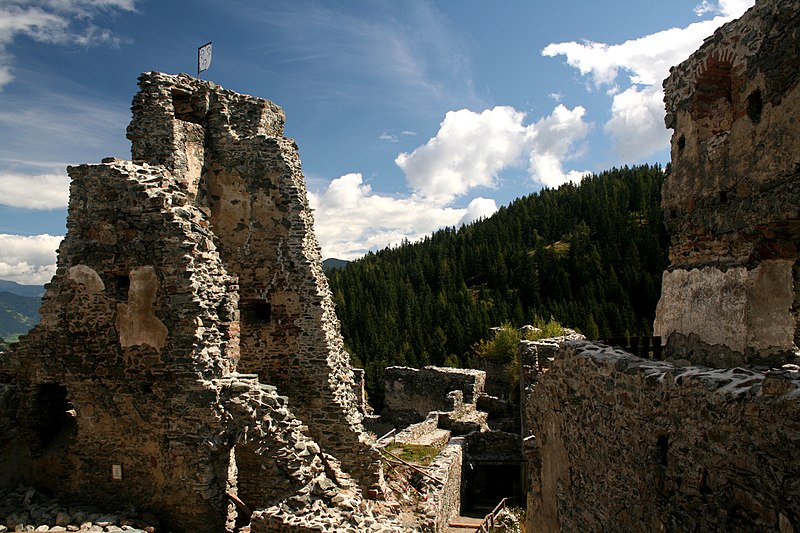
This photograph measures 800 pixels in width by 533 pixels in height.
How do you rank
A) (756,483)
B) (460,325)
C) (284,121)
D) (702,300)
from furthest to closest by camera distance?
(460,325)
(284,121)
(702,300)
(756,483)

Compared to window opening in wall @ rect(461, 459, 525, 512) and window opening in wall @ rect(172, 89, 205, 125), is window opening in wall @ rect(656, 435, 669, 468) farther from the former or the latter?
window opening in wall @ rect(461, 459, 525, 512)

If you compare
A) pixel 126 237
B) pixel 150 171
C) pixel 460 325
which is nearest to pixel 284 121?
pixel 150 171

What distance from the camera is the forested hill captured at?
56.0m

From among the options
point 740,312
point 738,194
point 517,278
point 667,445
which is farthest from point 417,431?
point 517,278

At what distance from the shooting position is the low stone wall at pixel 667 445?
11.2 feet

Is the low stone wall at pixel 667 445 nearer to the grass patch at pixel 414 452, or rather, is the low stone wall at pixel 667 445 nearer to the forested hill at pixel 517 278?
the grass patch at pixel 414 452

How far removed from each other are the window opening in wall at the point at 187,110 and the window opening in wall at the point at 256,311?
4078mm

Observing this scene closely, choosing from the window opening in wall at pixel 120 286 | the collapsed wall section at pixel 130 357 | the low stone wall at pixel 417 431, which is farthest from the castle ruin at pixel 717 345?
the low stone wall at pixel 417 431

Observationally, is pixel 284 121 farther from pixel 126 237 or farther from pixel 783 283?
pixel 783 283

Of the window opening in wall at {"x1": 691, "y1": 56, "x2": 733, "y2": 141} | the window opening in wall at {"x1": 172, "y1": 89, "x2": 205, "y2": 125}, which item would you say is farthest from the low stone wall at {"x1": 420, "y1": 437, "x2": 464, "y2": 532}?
the window opening in wall at {"x1": 172, "y1": 89, "x2": 205, "y2": 125}

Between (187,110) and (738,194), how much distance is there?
10.5 m

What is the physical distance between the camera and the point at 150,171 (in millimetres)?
8953

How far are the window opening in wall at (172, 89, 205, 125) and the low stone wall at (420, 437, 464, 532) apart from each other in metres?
9.92

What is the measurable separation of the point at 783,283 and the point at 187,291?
24.7 ft
